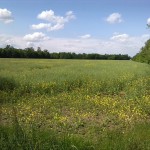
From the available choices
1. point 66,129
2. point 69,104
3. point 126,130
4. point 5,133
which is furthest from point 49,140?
point 69,104

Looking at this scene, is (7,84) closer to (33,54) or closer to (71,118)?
(71,118)

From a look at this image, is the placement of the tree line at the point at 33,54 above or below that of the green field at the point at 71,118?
below

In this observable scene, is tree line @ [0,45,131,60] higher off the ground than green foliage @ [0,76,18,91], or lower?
lower

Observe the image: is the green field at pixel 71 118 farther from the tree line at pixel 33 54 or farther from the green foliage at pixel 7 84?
the tree line at pixel 33 54

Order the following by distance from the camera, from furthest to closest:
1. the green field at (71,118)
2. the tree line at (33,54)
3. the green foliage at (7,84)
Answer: the tree line at (33,54) → the green foliage at (7,84) → the green field at (71,118)

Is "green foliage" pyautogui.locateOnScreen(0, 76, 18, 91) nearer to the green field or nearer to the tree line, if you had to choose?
the green field

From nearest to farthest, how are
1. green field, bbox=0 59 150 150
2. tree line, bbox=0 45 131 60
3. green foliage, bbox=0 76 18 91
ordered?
green field, bbox=0 59 150 150
green foliage, bbox=0 76 18 91
tree line, bbox=0 45 131 60

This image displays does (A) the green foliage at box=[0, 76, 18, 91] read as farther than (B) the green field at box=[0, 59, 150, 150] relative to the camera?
Yes

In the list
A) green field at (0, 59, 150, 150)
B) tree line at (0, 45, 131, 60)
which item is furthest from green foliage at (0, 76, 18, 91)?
tree line at (0, 45, 131, 60)

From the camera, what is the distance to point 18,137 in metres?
7.49

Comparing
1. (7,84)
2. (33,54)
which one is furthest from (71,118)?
(33,54)

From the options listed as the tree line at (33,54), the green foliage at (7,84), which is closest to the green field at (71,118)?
the green foliage at (7,84)

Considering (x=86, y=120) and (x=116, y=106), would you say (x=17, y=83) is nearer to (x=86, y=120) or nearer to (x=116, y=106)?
(x=116, y=106)

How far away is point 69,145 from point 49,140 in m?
0.45
